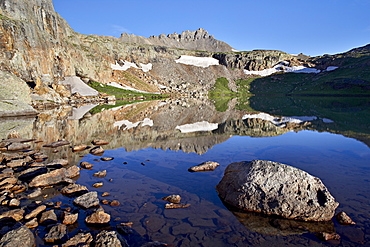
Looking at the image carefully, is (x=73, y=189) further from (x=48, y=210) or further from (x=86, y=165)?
(x=86, y=165)

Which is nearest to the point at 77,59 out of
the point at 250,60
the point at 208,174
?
the point at 208,174

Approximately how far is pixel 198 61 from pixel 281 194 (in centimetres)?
13056

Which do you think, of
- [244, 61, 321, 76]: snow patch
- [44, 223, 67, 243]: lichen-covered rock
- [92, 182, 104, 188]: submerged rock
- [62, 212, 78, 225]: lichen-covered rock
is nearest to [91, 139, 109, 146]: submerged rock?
[92, 182, 104, 188]: submerged rock

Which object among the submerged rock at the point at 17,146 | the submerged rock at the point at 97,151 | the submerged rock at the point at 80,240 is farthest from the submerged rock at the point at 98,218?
the submerged rock at the point at 17,146

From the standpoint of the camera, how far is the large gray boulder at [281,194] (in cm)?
809

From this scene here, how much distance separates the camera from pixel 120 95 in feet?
269

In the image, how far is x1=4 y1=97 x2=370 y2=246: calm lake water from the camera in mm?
7258

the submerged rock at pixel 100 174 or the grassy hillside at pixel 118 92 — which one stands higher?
the grassy hillside at pixel 118 92

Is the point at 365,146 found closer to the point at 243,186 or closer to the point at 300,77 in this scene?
the point at 243,186

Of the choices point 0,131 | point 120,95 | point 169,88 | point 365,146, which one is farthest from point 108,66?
point 365,146

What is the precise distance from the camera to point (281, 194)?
8406mm

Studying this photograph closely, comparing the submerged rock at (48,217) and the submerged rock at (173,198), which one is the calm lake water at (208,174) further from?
the submerged rock at (48,217)

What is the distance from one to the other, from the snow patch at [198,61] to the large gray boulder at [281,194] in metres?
123

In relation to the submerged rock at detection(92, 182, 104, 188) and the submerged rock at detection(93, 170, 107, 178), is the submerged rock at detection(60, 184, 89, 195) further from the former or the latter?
the submerged rock at detection(93, 170, 107, 178)
